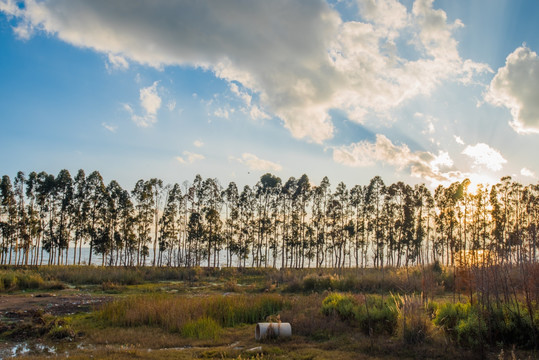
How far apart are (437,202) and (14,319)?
190ft

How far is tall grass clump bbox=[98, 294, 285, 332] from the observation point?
1407cm

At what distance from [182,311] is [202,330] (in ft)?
5.97

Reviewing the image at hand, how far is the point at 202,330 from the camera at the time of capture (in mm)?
12883

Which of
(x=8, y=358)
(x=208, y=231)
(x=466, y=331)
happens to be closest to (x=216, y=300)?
(x=8, y=358)

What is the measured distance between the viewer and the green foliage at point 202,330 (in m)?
12.6

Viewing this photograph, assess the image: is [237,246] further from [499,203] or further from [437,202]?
[499,203]

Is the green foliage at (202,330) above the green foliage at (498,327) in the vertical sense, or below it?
below

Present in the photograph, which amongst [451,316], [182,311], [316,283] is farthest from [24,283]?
[451,316]

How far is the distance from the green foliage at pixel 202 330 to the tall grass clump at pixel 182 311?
39 centimetres

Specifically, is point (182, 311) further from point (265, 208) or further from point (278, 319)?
point (265, 208)

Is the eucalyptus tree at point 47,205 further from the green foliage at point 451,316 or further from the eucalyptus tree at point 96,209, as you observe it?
the green foliage at point 451,316

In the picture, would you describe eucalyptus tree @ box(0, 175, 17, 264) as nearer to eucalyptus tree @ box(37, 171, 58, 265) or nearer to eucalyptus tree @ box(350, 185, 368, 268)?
eucalyptus tree @ box(37, 171, 58, 265)

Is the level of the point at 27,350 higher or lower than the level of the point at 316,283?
Answer: higher

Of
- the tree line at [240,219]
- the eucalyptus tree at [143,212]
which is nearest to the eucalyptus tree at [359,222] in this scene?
the tree line at [240,219]
